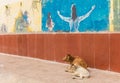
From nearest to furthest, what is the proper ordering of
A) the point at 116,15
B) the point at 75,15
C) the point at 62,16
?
the point at 116,15
the point at 75,15
the point at 62,16

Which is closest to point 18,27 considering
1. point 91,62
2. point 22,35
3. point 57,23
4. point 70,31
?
point 22,35

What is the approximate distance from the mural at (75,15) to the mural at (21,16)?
0.20m

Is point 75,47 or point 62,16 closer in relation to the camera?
point 75,47

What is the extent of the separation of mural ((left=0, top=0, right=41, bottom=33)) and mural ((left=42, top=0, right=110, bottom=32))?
0.20 metres

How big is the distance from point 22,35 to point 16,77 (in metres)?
1.58

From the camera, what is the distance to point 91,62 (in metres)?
Result: 2.28

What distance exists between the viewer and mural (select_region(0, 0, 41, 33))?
3.16 metres

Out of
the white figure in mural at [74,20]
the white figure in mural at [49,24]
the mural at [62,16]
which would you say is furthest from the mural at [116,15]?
the white figure in mural at [49,24]

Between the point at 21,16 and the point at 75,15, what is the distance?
1.27 metres

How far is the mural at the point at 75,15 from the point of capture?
2186 millimetres

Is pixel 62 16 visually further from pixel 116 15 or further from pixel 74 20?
pixel 116 15

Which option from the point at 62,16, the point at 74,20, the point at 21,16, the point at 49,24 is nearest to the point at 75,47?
the point at 74,20

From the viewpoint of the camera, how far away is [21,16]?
3549 mm

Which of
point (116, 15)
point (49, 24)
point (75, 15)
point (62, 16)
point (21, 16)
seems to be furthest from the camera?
point (21, 16)
